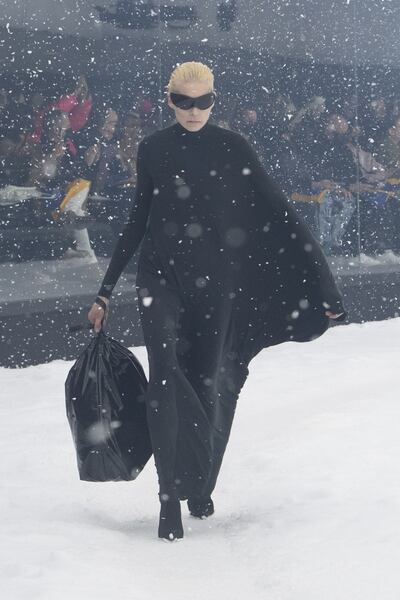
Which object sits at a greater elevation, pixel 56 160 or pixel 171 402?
pixel 171 402

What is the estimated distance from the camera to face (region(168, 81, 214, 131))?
447 cm

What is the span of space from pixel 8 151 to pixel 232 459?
3538 millimetres

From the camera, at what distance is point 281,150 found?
34.6ft

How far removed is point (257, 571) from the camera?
403 cm

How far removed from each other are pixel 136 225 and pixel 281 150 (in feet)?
A: 20.1

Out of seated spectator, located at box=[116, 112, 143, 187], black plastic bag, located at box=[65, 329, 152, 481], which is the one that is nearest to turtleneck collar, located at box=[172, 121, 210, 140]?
black plastic bag, located at box=[65, 329, 152, 481]

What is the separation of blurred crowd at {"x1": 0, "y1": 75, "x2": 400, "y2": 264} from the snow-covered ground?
1.93 m

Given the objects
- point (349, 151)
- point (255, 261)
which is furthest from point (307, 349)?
point (255, 261)

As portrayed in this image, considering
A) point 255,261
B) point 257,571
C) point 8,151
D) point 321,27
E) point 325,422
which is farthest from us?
point 321,27

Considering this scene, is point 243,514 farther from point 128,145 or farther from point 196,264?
point 128,145

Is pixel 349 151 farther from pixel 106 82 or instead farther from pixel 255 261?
pixel 255 261

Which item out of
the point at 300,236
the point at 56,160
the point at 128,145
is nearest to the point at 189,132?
the point at 300,236

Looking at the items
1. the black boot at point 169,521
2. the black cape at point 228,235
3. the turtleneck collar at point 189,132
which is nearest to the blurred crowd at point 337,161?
the black cape at point 228,235

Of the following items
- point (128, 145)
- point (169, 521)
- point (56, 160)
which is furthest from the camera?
point (128, 145)
